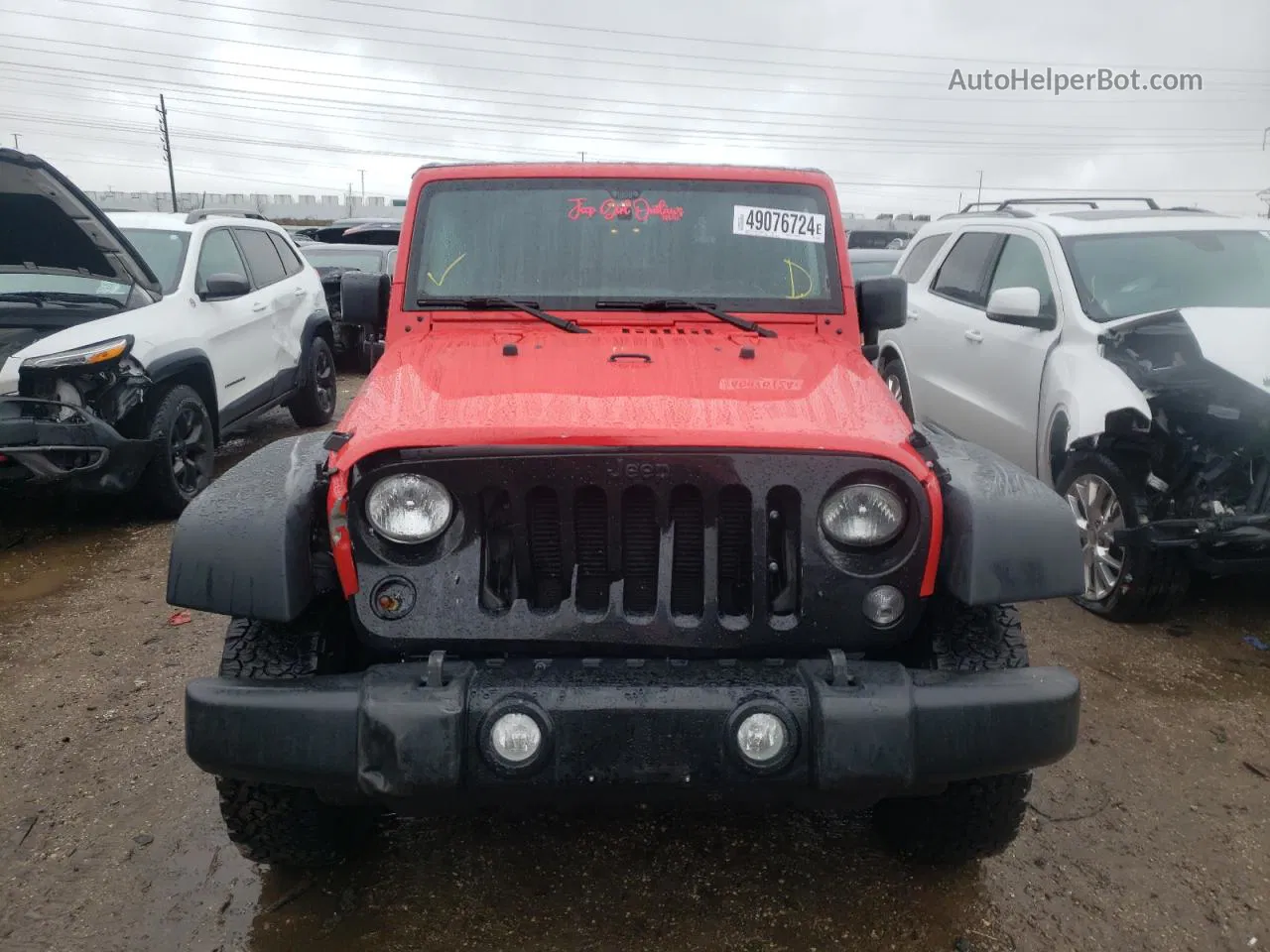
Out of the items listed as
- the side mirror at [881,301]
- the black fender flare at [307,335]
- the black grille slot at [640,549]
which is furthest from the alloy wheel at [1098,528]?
the black fender flare at [307,335]

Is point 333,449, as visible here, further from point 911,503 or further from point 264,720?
point 911,503

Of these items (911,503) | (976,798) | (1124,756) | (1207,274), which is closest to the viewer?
(911,503)

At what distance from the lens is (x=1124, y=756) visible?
3.32 m

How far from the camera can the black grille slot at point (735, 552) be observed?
2283mm

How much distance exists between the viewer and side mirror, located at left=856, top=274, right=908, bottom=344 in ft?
11.2

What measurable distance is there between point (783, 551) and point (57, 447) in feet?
13.8

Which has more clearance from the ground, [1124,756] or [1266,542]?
[1266,542]

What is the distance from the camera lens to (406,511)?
223 cm

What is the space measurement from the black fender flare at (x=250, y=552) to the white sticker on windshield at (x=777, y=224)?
179cm

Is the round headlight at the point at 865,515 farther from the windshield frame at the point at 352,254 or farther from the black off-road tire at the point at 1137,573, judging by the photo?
the windshield frame at the point at 352,254

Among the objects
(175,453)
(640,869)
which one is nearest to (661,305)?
(640,869)

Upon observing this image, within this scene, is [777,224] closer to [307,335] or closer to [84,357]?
[84,357]

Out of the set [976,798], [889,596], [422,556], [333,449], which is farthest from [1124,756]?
[333,449]

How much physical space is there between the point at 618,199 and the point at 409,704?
2.08m
